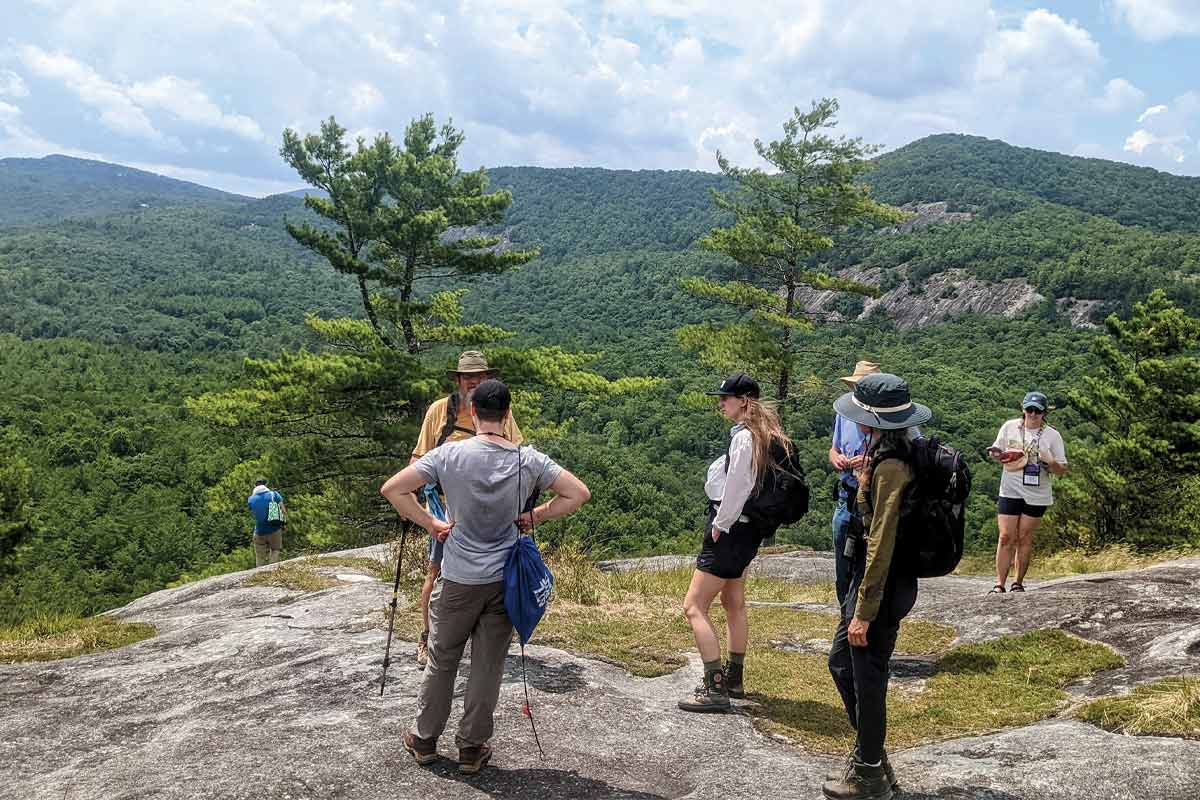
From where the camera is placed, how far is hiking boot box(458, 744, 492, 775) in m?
3.53

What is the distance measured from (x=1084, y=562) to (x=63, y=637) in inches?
435

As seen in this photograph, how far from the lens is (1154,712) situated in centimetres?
385

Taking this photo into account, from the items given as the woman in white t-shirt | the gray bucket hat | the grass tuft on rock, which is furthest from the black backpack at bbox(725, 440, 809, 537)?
the grass tuft on rock

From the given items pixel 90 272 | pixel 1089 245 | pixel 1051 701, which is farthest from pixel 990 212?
pixel 90 272

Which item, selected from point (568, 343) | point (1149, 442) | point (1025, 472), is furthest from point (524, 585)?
point (568, 343)

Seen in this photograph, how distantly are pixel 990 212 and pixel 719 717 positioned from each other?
369 ft

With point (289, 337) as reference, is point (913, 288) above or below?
above

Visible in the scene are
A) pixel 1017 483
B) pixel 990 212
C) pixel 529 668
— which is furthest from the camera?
pixel 990 212

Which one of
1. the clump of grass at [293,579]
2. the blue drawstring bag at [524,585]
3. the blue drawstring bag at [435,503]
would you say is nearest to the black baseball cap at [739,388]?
the blue drawstring bag at [524,585]

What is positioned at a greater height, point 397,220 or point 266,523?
point 397,220

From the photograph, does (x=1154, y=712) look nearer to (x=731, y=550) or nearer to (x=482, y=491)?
(x=731, y=550)

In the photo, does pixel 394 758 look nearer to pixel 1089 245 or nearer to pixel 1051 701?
pixel 1051 701

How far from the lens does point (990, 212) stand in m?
103

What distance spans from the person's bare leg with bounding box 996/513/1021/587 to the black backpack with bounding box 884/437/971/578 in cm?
466
